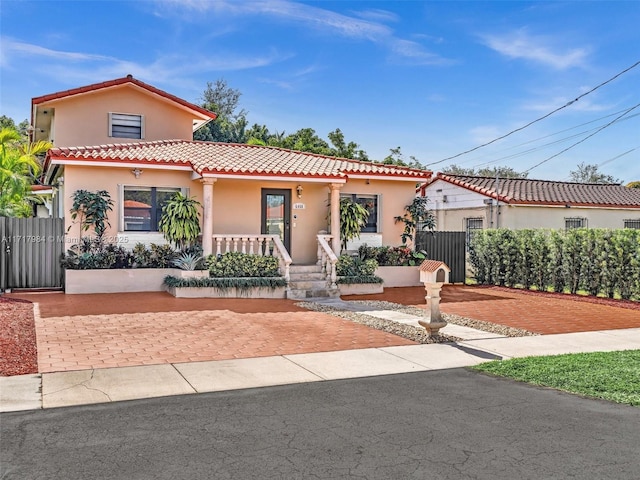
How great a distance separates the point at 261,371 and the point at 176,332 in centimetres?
327

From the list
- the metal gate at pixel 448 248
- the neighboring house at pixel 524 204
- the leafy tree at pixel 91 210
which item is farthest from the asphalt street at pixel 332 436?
the neighboring house at pixel 524 204

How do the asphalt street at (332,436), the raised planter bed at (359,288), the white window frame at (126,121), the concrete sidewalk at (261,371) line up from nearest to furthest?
the asphalt street at (332,436) → the concrete sidewalk at (261,371) → the raised planter bed at (359,288) → the white window frame at (126,121)

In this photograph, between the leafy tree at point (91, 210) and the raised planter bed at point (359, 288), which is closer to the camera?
the leafy tree at point (91, 210)

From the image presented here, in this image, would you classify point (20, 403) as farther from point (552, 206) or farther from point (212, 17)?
point (552, 206)

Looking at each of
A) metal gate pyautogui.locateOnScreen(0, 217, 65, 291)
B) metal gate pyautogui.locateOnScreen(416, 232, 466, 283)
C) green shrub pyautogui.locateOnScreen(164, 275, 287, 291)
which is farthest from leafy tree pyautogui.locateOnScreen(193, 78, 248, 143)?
green shrub pyautogui.locateOnScreen(164, 275, 287, 291)

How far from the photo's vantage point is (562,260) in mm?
17375

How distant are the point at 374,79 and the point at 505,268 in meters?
10.6

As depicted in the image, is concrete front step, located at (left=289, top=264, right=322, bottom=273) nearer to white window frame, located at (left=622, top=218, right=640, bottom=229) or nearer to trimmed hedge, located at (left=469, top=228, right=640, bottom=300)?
trimmed hedge, located at (left=469, top=228, right=640, bottom=300)

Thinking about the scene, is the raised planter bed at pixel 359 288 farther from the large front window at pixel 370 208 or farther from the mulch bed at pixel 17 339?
the mulch bed at pixel 17 339

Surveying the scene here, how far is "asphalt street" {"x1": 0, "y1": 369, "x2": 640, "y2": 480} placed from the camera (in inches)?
171

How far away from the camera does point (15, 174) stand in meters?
19.6

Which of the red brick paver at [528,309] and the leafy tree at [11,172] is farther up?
the leafy tree at [11,172]

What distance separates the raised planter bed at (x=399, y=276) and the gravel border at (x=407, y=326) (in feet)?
12.7

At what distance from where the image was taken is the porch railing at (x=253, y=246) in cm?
1644
